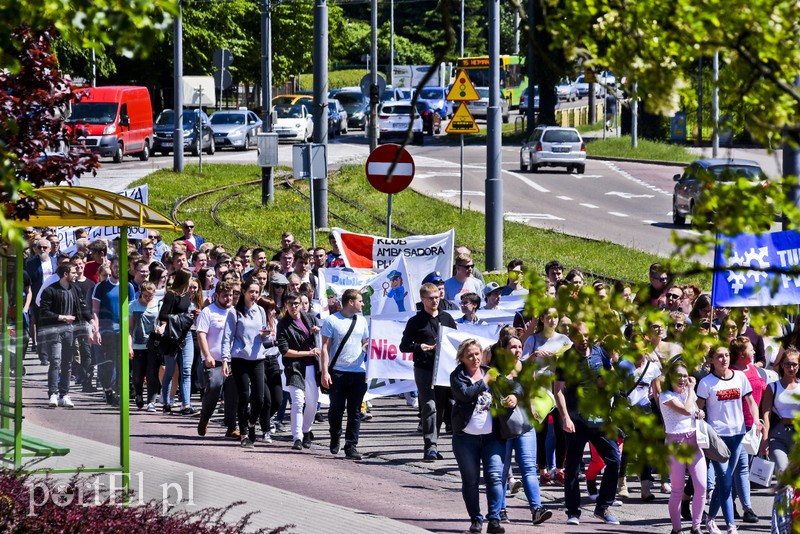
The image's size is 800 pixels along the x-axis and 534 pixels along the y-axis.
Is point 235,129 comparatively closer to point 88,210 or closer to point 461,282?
point 461,282

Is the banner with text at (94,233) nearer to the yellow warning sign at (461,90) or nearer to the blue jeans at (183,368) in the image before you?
the blue jeans at (183,368)

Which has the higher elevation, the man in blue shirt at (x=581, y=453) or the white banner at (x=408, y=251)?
the white banner at (x=408, y=251)

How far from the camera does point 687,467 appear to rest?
35.7ft

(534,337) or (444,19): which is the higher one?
(444,19)

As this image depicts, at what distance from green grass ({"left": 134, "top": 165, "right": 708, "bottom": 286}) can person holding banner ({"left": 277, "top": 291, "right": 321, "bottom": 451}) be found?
1070 cm

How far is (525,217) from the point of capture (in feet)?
112

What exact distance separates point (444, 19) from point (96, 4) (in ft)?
4.72

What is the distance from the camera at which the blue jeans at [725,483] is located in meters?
10.8

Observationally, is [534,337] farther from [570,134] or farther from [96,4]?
[570,134]

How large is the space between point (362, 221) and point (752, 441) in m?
20.1

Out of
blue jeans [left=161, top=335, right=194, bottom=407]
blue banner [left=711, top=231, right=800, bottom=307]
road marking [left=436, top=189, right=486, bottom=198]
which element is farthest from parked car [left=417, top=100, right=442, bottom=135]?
blue banner [left=711, top=231, right=800, bottom=307]

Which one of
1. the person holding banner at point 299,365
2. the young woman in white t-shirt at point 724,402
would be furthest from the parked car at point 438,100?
the young woman in white t-shirt at point 724,402

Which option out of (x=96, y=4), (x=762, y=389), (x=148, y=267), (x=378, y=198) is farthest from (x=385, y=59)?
(x=96, y=4)

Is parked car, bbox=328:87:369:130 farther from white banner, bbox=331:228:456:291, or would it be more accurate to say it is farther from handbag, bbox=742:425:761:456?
handbag, bbox=742:425:761:456
